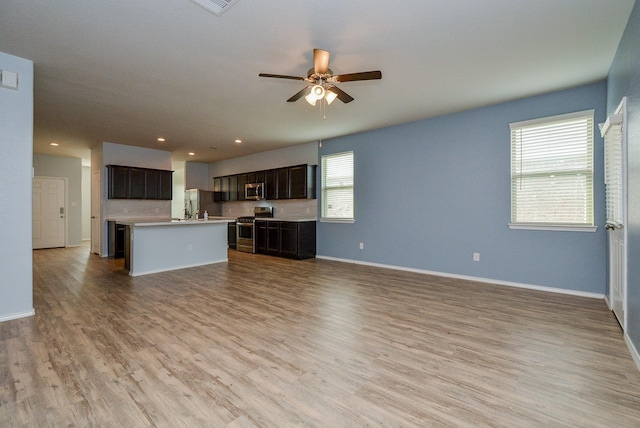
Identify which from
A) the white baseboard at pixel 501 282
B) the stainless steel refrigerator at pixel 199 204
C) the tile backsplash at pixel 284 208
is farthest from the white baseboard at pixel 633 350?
the stainless steel refrigerator at pixel 199 204

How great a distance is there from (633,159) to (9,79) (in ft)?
18.4

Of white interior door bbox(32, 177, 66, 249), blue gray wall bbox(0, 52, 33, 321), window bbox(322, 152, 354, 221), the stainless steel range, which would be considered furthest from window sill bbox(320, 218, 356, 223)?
white interior door bbox(32, 177, 66, 249)

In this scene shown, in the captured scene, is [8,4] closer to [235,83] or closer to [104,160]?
[235,83]

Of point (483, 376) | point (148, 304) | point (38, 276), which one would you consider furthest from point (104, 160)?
point (483, 376)

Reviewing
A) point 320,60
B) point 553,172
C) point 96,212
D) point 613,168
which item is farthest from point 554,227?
point 96,212

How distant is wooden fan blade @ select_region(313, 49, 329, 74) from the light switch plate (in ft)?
9.84

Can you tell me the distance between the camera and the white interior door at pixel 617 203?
2617 millimetres

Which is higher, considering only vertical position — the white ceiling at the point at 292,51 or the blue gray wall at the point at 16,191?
the white ceiling at the point at 292,51

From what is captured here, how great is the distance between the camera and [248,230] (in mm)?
7762

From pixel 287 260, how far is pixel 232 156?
3.91 meters

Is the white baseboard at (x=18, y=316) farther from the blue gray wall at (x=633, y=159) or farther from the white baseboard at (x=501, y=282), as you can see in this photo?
the blue gray wall at (x=633, y=159)

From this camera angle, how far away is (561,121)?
3.91 meters

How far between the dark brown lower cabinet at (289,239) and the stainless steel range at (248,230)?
0.37m

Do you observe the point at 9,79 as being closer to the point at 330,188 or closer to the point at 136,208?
the point at 136,208
